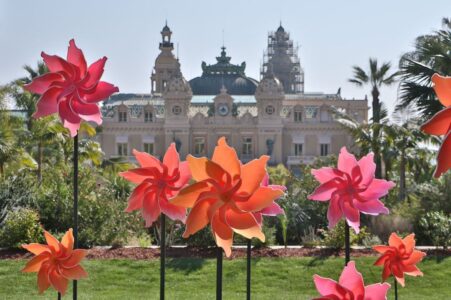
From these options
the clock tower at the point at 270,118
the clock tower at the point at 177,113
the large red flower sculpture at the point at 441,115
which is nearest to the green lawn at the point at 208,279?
the large red flower sculpture at the point at 441,115

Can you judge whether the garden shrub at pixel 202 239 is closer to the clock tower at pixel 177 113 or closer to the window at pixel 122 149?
the clock tower at pixel 177 113

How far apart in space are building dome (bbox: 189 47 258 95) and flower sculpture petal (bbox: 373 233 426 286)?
72431mm

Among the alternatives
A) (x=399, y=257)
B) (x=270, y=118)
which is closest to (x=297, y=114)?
(x=270, y=118)

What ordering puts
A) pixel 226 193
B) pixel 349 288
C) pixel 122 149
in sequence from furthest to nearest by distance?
pixel 122 149 < pixel 226 193 < pixel 349 288

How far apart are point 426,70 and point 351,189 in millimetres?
10072

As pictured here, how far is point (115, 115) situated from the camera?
65500 millimetres

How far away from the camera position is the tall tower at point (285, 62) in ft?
290

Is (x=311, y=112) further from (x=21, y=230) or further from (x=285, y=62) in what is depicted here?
(x=21, y=230)

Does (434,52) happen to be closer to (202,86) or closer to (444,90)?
(444,90)

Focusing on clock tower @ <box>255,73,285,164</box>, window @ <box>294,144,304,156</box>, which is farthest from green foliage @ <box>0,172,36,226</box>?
window @ <box>294,144,304,156</box>

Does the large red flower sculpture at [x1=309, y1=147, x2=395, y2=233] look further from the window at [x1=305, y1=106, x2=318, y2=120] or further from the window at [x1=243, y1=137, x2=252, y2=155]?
the window at [x1=305, y1=106, x2=318, y2=120]

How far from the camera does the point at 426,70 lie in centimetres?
1444

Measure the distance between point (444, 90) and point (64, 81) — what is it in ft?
7.37

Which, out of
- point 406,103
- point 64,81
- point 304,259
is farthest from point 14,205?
point 64,81
